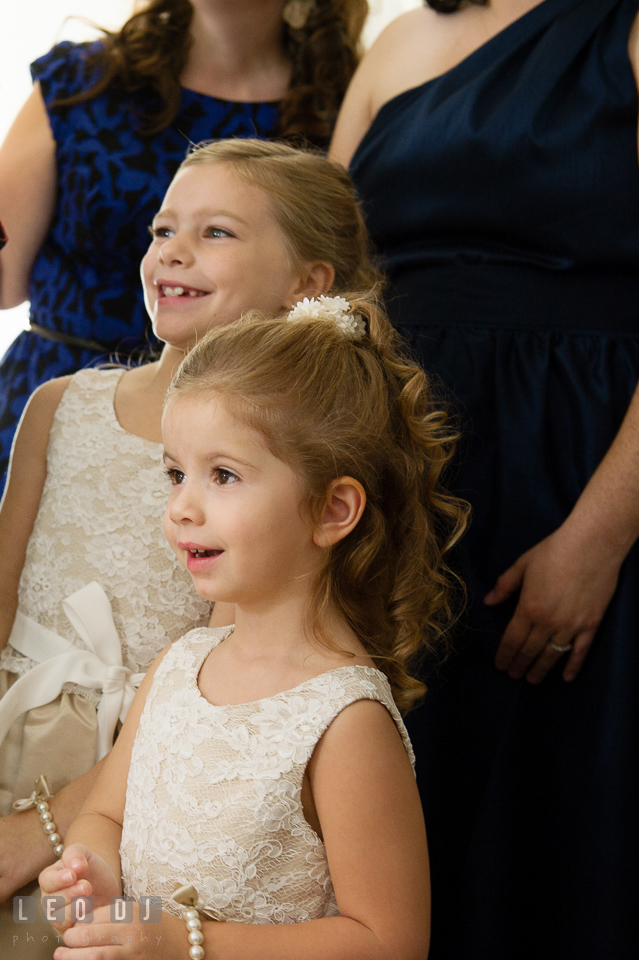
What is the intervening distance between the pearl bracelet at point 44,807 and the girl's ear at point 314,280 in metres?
0.80

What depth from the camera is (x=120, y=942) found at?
0.89 metres

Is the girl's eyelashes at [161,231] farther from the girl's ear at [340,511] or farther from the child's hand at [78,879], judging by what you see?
the child's hand at [78,879]

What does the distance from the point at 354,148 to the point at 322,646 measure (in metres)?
1.04

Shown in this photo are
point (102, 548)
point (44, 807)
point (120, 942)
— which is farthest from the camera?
point (102, 548)

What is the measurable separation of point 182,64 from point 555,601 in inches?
52.7

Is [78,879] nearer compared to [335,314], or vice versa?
[78,879]

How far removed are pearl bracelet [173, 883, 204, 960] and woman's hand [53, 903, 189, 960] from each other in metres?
0.01

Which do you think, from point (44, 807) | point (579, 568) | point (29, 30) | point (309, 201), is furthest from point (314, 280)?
point (29, 30)

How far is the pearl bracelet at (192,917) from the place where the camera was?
0.92m

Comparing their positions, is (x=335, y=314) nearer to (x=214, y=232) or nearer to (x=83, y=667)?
(x=214, y=232)

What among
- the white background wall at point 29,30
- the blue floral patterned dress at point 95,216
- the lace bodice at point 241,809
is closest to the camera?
the lace bodice at point 241,809

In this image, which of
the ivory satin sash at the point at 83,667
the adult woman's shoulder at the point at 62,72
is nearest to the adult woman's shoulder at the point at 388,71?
the adult woman's shoulder at the point at 62,72

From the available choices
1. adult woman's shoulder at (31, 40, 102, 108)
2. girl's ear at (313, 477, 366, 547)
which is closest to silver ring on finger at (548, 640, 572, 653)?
girl's ear at (313, 477, 366, 547)

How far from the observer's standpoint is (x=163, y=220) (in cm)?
144
